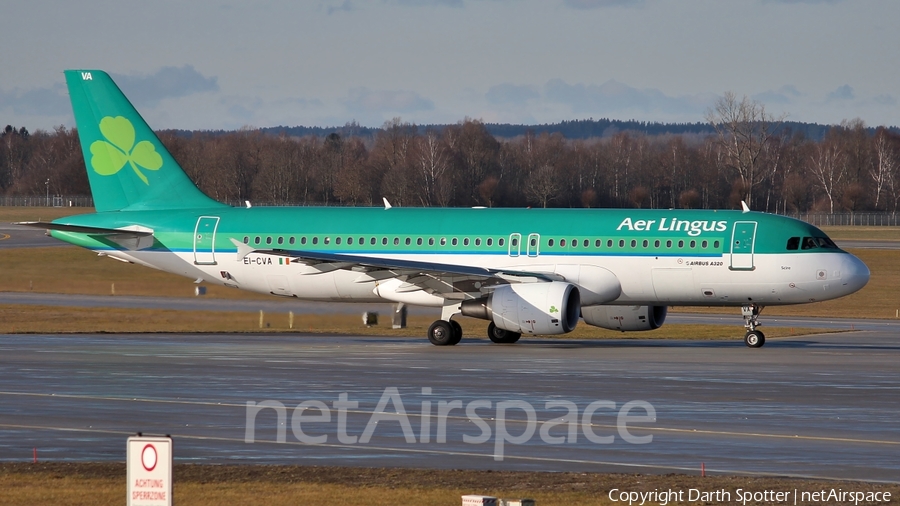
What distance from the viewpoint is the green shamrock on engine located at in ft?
129

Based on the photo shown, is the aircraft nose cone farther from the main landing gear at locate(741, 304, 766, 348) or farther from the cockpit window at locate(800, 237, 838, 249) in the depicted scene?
the main landing gear at locate(741, 304, 766, 348)

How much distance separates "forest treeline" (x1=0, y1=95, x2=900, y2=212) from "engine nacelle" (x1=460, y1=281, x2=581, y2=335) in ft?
241

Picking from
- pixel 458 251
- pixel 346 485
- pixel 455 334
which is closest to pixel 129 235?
pixel 458 251

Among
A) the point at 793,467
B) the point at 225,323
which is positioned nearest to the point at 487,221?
the point at 225,323

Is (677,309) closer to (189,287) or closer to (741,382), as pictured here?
(189,287)

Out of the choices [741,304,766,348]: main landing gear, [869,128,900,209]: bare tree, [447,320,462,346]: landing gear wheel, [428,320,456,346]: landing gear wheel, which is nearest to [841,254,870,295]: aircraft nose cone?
[741,304,766,348]: main landing gear

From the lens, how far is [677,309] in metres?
58.6

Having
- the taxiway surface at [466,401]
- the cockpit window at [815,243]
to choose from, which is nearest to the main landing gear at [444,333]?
the taxiway surface at [466,401]

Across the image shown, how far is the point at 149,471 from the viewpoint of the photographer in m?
9.14

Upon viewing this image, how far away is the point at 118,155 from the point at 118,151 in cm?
14

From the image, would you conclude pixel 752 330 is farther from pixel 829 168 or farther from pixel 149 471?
pixel 829 168

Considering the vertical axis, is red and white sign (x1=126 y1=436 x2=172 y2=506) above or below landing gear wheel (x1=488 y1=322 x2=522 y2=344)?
above

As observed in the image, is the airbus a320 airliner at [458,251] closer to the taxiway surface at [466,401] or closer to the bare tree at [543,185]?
the taxiway surface at [466,401]

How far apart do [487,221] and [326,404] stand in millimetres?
16700
